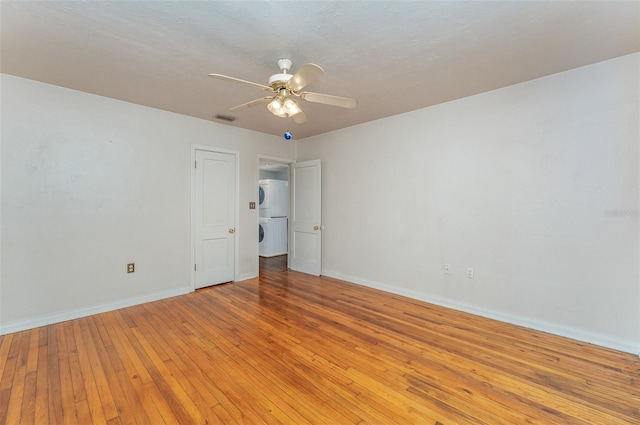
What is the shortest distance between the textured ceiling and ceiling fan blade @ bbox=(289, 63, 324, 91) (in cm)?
36

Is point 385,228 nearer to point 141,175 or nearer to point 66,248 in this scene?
point 141,175

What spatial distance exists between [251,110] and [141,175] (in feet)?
5.60

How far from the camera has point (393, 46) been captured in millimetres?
2205

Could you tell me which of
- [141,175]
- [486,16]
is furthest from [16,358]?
[486,16]

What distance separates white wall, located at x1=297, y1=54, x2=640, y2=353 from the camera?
2.44 metres

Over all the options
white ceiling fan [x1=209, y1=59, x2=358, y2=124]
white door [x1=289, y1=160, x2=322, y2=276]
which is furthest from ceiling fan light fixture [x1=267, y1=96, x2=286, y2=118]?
white door [x1=289, y1=160, x2=322, y2=276]

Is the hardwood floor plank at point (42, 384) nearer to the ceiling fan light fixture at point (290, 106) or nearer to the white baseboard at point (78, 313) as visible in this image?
the white baseboard at point (78, 313)

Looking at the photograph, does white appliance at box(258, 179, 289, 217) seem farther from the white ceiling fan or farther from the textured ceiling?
the white ceiling fan

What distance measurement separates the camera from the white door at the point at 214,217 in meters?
4.15

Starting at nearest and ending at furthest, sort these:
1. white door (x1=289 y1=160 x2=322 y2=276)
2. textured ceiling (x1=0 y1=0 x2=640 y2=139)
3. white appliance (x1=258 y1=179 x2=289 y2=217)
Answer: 1. textured ceiling (x1=0 y1=0 x2=640 y2=139)
2. white door (x1=289 y1=160 x2=322 y2=276)
3. white appliance (x1=258 y1=179 x2=289 y2=217)

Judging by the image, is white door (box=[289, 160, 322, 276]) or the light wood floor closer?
the light wood floor

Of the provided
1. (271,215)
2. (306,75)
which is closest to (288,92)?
(306,75)

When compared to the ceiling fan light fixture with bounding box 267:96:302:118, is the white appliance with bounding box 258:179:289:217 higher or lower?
lower

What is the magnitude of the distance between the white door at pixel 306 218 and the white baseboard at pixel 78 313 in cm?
215
